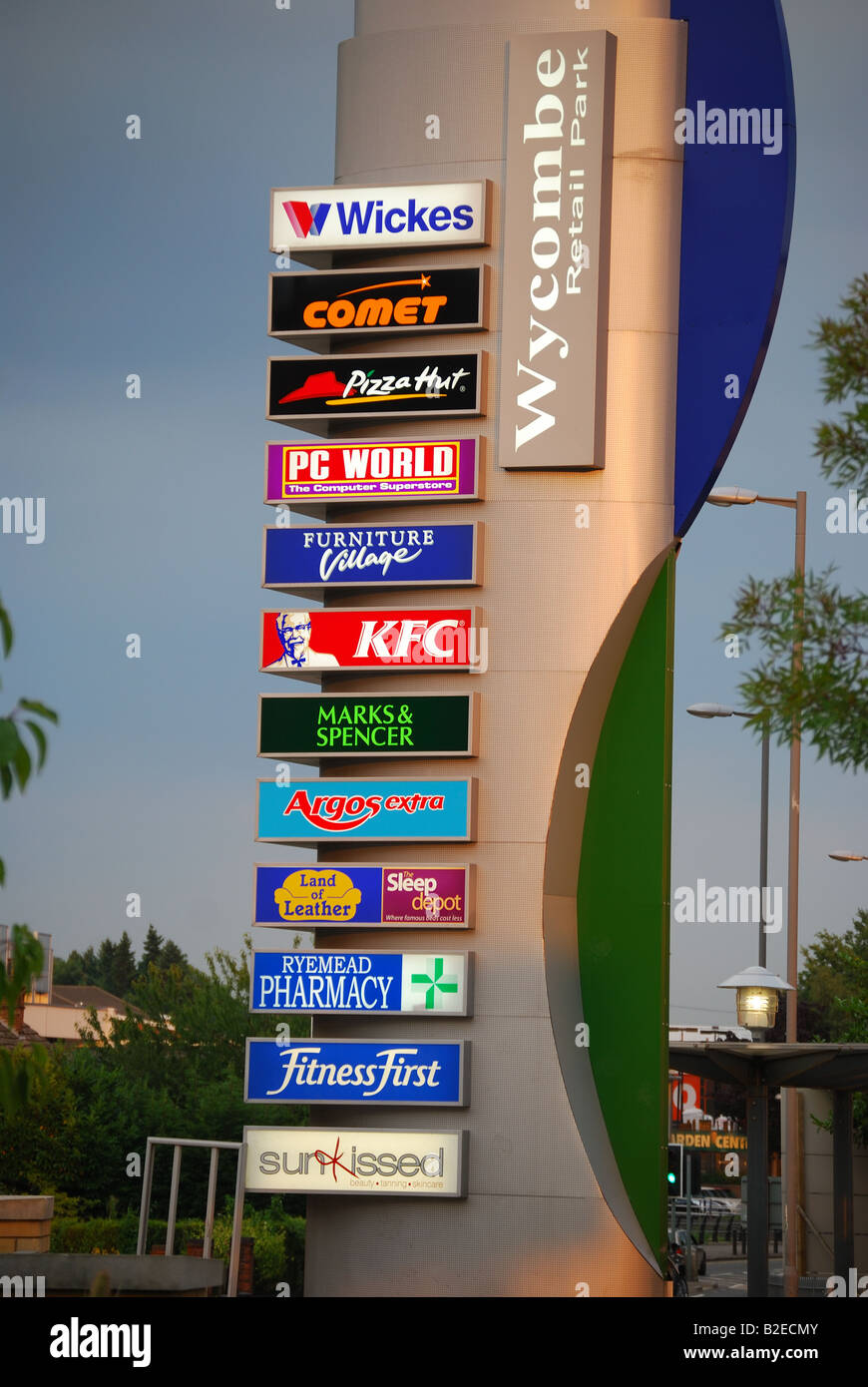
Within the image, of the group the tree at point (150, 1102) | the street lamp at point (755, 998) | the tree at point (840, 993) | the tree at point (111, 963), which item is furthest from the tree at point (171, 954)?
the street lamp at point (755, 998)

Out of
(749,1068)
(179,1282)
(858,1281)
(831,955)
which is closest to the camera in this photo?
(179,1282)

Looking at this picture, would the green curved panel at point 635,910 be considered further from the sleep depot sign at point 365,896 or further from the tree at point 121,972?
the tree at point 121,972

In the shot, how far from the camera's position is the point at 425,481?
20.3m

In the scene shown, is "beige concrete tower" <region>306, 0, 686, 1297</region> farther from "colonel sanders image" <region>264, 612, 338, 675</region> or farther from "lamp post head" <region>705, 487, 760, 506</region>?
"lamp post head" <region>705, 487, 760, 506</region>

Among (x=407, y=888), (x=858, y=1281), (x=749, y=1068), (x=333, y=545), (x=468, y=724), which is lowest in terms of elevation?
(x=858, y=1281)

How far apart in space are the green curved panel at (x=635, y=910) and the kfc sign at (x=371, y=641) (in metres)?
1.78

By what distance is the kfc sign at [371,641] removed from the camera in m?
20.0

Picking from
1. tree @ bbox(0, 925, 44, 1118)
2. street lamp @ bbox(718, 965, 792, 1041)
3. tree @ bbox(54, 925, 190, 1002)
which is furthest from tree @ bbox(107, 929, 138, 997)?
tree @ bbox(0, 925, 44, 1118)

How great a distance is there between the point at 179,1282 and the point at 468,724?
6.32 meters

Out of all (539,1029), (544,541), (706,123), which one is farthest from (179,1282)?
(706,123)

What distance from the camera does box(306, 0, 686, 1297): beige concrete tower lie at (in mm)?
19016

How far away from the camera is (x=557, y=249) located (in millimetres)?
20328

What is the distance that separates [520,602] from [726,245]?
4.56 meters

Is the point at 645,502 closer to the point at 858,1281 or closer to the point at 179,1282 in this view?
the point at 179,1282
